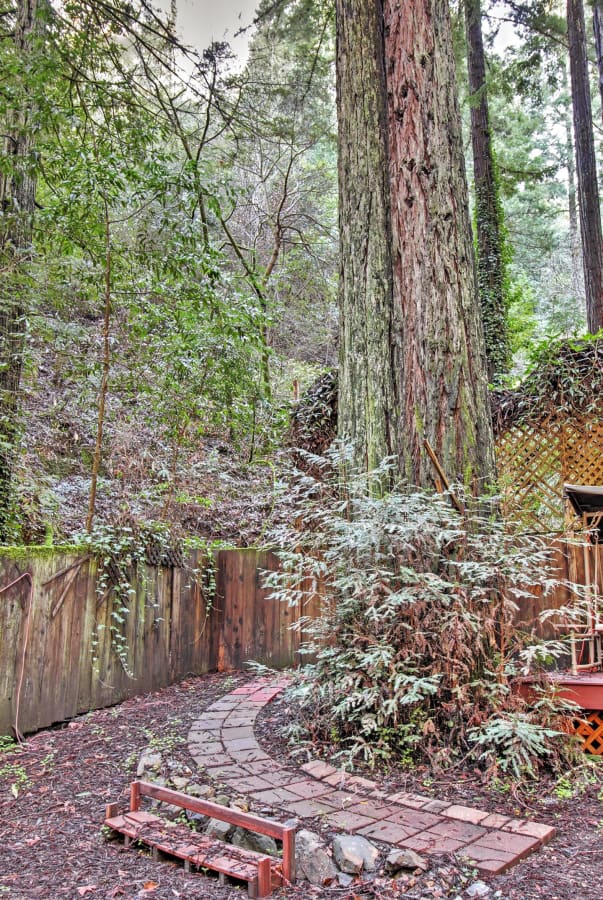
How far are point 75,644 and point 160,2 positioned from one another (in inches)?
217

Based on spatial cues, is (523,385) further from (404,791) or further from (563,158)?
(563,158)

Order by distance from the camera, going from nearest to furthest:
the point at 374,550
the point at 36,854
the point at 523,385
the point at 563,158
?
the point at 36,854, the point at 374,550, the point at 523,385, the point at 563,158

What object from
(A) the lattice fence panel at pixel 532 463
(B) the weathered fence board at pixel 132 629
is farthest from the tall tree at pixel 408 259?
(A) the lattice fence panel at pixel 532 463

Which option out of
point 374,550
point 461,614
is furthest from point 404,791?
point 374,550

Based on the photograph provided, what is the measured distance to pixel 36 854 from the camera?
2.19 metres

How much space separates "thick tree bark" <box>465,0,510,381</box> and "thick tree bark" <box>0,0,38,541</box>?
20.3ft

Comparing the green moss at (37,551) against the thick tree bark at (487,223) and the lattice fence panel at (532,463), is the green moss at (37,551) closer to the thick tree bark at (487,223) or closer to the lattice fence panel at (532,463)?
the lattice fence panel at (532,463)

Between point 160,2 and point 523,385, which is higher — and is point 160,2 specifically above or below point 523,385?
above

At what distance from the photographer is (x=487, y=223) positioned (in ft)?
29.7

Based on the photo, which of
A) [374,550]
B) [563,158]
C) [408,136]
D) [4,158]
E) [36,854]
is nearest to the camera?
[36,854]

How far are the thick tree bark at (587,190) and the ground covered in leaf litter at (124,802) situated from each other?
24.3ft

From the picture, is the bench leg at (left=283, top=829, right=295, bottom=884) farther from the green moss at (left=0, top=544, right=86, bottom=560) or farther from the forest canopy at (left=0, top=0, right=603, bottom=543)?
the green moss at (left=0, top=544, right=86, bottom=560)

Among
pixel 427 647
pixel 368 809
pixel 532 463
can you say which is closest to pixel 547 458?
pixel 532 463

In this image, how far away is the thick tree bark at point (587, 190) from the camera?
28.0ft
